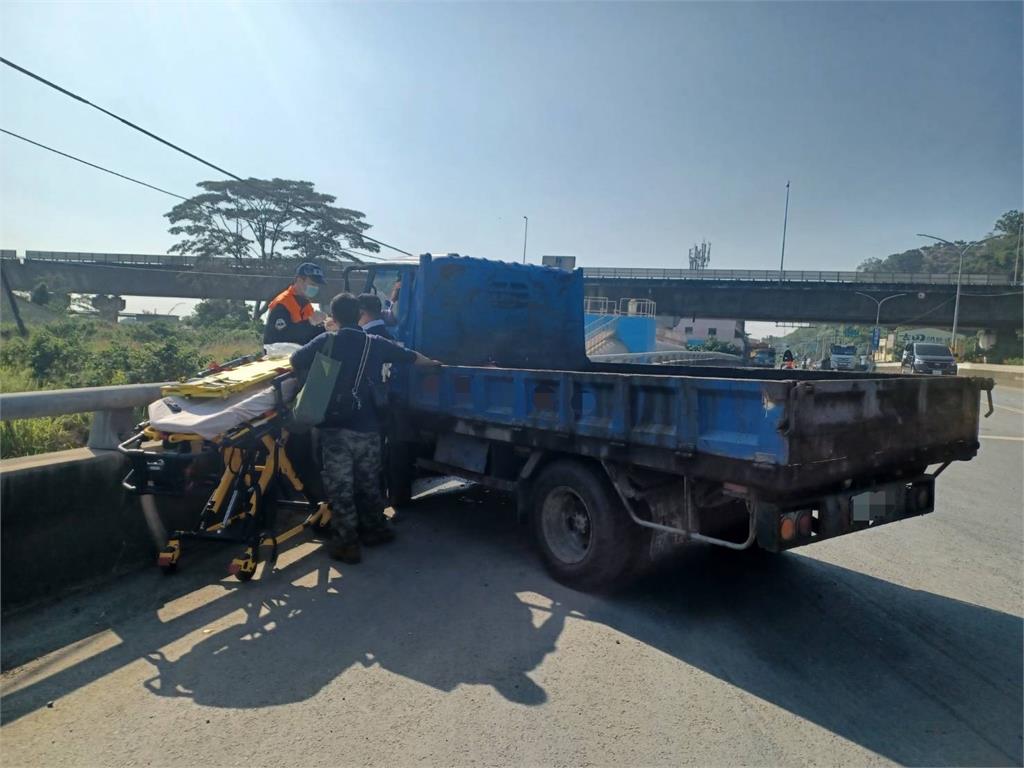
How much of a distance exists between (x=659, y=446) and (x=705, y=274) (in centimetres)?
5082

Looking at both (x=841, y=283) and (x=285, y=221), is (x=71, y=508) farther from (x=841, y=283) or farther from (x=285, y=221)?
(x=841, y=283)

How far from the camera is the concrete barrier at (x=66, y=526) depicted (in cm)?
382

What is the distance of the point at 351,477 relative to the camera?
5020 mm

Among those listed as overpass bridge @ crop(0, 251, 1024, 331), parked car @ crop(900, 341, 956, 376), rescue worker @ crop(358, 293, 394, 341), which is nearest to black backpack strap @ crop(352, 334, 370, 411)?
rescue worker @ crop(358, 293, 394, 341)

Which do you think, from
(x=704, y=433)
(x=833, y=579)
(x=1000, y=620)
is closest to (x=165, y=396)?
(x=704, y=433)

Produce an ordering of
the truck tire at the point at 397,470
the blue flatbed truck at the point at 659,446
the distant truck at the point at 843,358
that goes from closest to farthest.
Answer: the blue flatbed truck at the point at 659,446, the truck tire at the point at 397,470, the distant truck at the point at 843,358

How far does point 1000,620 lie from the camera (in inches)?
165

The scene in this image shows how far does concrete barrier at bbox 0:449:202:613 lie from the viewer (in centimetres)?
382

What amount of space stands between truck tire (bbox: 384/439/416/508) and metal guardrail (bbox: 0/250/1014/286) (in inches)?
1743

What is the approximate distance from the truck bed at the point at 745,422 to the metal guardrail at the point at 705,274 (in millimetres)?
46127

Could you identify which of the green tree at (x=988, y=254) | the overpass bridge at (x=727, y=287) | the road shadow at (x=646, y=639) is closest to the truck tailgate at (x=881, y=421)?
the road shadow at (x=646, y=639)

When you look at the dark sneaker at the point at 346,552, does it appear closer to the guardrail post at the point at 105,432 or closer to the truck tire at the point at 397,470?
the truck tire at the point at 397,470

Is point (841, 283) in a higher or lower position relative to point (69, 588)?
higher

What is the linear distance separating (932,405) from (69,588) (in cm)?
562
